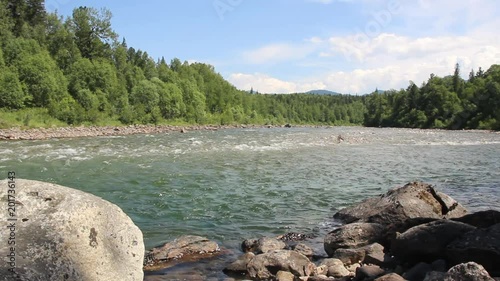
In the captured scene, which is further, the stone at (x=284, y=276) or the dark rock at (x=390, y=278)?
the stone at (x=284, y=276)

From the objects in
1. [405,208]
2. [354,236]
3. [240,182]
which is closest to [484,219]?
[405,208]

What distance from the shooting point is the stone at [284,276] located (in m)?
8.76

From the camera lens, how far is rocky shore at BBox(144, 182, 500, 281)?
818 cm

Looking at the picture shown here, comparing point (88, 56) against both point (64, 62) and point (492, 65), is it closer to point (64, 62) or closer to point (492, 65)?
point (64, 62)

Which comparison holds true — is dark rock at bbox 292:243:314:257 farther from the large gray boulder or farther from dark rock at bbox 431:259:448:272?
the large gray boulder

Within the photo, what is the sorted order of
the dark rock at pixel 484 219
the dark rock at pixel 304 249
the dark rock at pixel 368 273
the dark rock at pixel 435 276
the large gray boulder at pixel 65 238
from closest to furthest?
the large gray boulder at pixel 65 238
the dark rock at pixel 435 276
the dark rock at pixel 368 273
the dark rock at pixel 484 219
the dark rock at pixel 304 249

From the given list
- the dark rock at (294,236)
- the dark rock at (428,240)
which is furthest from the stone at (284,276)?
the dark rock at (294,236)

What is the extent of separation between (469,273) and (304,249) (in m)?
4.86

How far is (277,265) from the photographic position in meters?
9.26

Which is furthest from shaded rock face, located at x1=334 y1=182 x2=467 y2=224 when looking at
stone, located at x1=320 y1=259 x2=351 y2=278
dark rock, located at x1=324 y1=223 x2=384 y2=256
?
stone, located at x1=320 y1=259 x2=351 y2=278

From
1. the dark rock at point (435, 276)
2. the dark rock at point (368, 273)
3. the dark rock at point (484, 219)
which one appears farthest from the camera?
the dark rock at point (484, 219)

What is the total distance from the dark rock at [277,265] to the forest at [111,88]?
2281 inches

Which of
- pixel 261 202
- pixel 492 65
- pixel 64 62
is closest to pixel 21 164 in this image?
pixel 261 202

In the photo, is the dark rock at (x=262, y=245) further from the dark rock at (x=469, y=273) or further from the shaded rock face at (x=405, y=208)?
the dark rock at (x=469, y=273)
